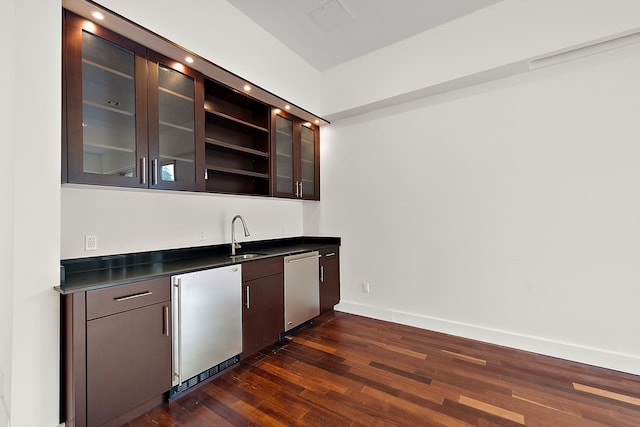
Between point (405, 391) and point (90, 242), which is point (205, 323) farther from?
point (405, 391)

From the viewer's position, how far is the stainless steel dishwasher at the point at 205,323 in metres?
1.99

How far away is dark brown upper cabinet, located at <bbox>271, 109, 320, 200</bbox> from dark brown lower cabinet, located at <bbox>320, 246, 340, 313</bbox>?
80cm

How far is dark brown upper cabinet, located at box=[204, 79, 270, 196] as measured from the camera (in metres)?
2.89

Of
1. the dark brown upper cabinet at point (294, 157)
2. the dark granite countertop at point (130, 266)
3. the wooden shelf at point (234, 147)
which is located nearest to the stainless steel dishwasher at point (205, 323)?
the dark granite countertop at point (130, 266)

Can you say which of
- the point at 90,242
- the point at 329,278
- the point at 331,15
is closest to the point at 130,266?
the point at 90,242

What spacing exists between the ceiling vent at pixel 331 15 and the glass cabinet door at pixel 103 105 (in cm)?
163

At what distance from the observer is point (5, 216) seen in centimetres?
167

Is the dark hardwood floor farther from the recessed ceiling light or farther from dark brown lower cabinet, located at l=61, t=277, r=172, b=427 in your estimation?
the recessed ceiling light

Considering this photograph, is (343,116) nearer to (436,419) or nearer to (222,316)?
(222,316)

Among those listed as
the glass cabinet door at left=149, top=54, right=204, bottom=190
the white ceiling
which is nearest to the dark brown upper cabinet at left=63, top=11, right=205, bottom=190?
A: the glass cabinet door at left=149, top=54, right=204, bottom=190

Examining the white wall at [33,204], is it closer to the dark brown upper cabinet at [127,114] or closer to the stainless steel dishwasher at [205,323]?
the dark brown upper cabinet at [127,114]

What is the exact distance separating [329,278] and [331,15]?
2924mm

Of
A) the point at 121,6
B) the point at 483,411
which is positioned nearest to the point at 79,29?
the point at 121,6

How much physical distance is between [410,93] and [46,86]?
306 cm
